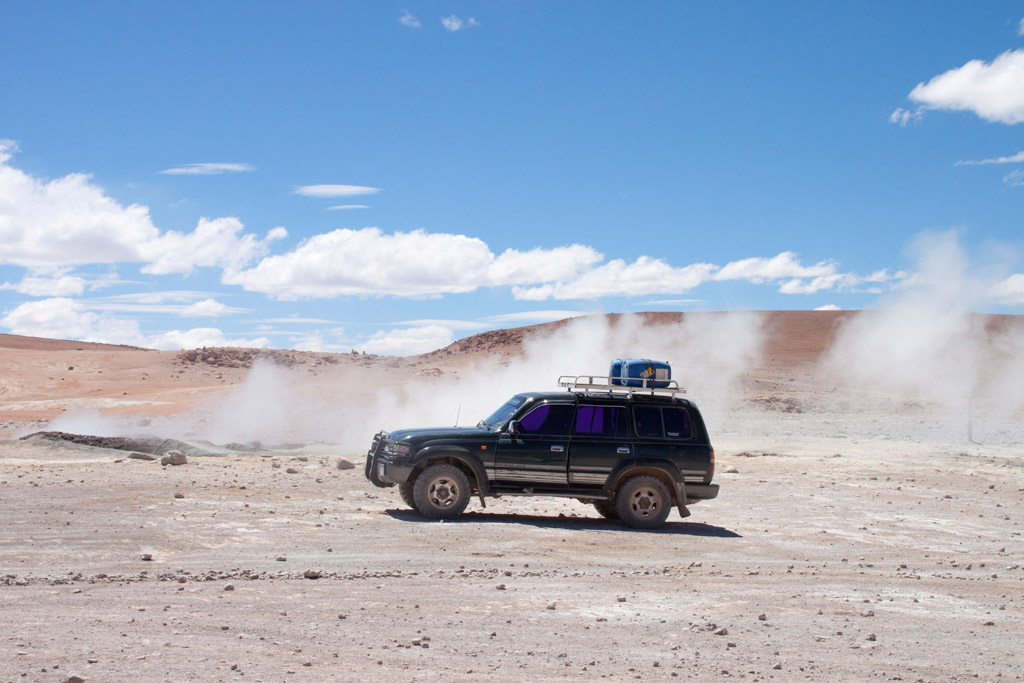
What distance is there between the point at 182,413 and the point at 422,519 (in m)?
27.1

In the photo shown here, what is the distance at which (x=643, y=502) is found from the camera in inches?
501

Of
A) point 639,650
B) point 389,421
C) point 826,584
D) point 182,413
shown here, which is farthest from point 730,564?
point 182,413

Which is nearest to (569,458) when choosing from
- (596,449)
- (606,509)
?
(596,449)

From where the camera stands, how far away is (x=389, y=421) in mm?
31969

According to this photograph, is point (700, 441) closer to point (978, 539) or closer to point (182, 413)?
point (978, 539)

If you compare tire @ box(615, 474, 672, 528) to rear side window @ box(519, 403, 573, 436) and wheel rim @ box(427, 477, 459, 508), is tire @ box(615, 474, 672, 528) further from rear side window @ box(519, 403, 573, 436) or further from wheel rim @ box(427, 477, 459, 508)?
wheel rim @ box(427, 477, 459, 508)

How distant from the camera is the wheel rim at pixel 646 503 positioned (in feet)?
41.6

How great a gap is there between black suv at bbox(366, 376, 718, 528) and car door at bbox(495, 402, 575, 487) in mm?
13

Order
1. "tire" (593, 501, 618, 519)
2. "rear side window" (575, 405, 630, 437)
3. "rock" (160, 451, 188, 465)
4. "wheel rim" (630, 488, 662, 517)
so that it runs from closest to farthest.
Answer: "wheel rim" (630, 488, 662, 517), "rear side window" (575, 405, 630, 437), "tire" (593, 501, 618, 519), "rock" (160, 451, 188, 465)

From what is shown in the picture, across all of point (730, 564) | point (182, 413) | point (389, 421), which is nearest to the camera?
point (730, 564)

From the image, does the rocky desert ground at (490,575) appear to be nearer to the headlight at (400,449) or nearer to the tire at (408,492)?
the tire at (408,492)

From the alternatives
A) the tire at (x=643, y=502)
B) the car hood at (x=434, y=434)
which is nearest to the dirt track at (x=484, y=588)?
the tire at (x=643, y=502)

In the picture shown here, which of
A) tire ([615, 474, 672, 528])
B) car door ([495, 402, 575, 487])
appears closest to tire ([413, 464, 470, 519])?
car door ([495, 402, 575, 487])

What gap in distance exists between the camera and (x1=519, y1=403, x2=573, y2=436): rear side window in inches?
503
